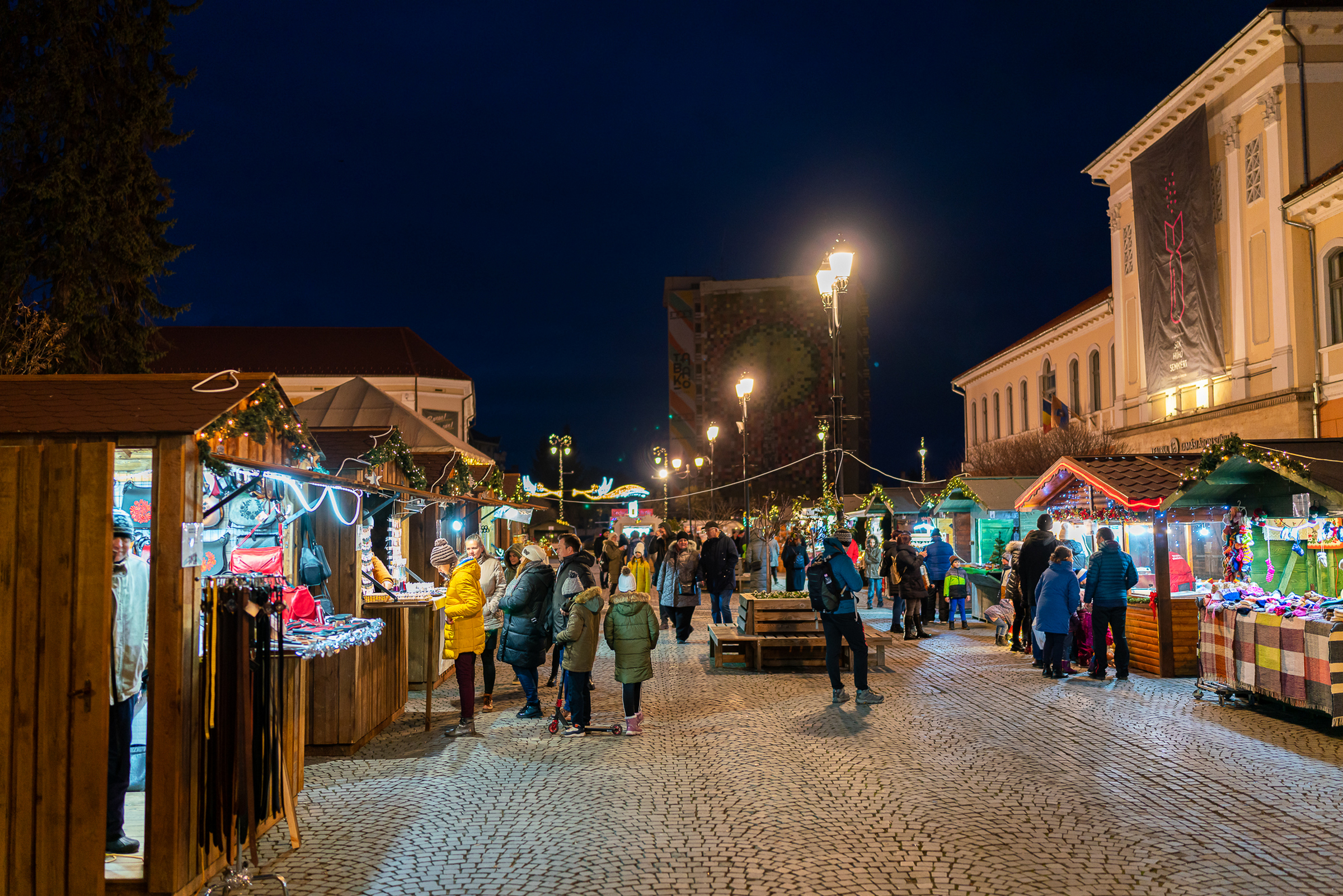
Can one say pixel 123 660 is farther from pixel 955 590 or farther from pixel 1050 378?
pixel 1050 378

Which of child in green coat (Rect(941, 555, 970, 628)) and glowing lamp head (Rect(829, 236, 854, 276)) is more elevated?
glowing lamp head (Rect(829, 236, 854, 276))

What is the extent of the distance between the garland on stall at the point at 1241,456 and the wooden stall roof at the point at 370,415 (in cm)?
1143

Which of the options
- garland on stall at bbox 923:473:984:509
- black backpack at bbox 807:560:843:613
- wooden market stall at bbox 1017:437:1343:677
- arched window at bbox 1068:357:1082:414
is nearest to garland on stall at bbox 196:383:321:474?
black backpack at bbox 807:560:843:613

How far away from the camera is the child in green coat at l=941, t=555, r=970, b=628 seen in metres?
19.4

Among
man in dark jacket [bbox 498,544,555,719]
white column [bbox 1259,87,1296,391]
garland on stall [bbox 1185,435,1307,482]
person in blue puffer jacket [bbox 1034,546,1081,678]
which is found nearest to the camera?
man in dark jacket [bbox 498,544,555,719]

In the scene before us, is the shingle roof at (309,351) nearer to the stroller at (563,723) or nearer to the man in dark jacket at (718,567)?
the man in dark jacket at (718,567)

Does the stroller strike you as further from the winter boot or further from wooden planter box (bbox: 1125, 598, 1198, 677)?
wooden planter box (bbox: 1125, 598, 1198, 677)

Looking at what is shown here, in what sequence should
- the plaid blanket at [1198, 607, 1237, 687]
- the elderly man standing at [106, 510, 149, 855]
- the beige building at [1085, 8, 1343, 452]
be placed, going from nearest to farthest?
the elderly man standing at [106, 510, 149, 855], the plaid blanket at [1198, 607, 1237, 687], the beige building at [1085, 8, 1343, 452]

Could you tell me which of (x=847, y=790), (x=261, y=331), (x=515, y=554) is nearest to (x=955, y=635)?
(x=515, y=554)

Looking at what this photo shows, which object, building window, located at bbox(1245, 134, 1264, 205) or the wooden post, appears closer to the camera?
the wooden post

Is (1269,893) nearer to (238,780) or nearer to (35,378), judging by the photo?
(238,780)

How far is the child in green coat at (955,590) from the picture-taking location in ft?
63.7

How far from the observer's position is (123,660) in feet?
16.9

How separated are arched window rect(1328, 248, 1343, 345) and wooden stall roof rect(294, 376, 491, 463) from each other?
66.1 ft
